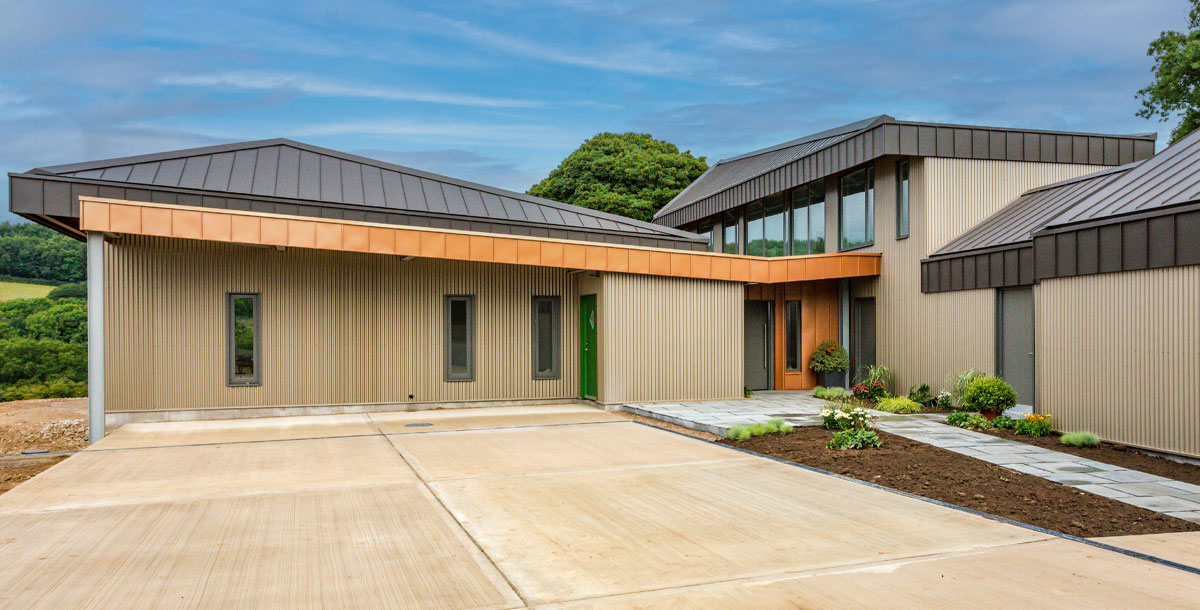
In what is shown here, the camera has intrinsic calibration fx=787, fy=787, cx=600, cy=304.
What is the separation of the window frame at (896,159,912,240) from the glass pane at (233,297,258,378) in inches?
525

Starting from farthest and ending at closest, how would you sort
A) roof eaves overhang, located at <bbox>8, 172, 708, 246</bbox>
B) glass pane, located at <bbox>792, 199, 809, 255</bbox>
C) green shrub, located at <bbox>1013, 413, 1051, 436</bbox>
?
glass pane, located at <bbox>792, 199, 809, 255</bbox> → roof eaves overhang, located at <bbox>8, 172, 708, 246</bbox> → green shrub, located at <bbox>1013, 413, 1051, 436</bbox>

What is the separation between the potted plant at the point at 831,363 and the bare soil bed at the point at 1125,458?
760 cm

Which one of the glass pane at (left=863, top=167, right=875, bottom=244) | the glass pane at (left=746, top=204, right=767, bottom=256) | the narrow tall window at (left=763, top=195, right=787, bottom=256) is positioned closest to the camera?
the glass pane at (left=863, top=167, right=875, bottom=244)

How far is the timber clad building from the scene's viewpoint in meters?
12.1

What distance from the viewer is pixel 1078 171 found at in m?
17.4

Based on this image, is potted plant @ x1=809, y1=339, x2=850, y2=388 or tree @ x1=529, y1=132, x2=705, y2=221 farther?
tree @ x1=529, y1=132, x2=705, y2=221

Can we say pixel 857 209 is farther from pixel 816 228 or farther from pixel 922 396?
pixel 922 396

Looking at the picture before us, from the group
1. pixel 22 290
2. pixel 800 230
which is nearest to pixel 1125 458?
pixel 800 230

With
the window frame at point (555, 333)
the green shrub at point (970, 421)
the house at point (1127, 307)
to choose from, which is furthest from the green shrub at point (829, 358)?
the window frame at point (555, 333)

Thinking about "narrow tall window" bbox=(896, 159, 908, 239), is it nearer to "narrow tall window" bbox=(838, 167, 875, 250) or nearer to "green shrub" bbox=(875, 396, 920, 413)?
"narrow tall window" bbox=(838, 167, 875, 250)

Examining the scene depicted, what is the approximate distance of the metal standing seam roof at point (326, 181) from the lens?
46.7ft

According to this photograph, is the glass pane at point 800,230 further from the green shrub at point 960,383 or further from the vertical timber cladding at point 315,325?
the vertical timber cladding at point 315,325

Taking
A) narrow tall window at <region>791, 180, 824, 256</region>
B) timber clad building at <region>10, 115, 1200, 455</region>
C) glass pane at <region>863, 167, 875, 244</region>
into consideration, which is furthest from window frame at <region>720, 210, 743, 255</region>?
glass pane at <region>863, 167, 875, 244</region>

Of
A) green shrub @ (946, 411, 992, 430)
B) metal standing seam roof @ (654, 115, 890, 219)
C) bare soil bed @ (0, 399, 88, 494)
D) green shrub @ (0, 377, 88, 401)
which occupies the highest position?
metal standing seam roof @ (654, 115, 890, 219)
